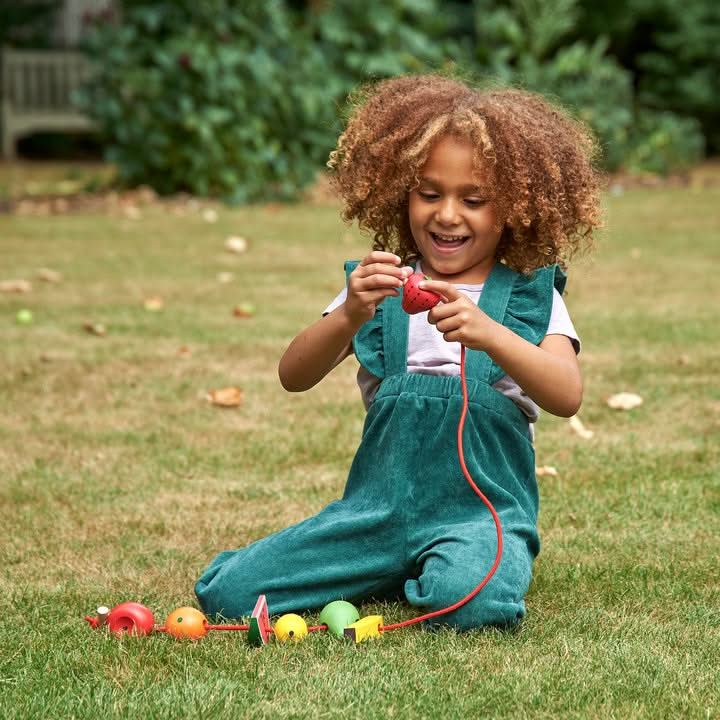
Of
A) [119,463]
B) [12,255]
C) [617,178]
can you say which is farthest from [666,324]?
[617,178]

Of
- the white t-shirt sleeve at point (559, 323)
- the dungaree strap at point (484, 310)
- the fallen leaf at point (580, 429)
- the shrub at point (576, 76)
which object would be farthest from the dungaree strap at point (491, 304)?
the shrub at point (576, 76)

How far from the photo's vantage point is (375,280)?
8.86 feet

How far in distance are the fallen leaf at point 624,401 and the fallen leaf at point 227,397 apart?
130 centimetres

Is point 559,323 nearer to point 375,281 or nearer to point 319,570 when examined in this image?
point 375,281

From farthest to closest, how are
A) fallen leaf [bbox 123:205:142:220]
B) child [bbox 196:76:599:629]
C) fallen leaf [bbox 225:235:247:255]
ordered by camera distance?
fallen leaf [bbox 123:205:142:220]
fallen leaf [bbox 225:235:247:255]
child [bbox 196:76:599:629]

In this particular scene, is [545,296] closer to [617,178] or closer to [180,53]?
[180,53]

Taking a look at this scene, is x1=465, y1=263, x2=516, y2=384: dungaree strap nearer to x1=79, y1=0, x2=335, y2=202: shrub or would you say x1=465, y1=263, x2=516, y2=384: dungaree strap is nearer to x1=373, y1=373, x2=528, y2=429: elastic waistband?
x1=373, y1=373, x2=528, y2=429: elastic waistband

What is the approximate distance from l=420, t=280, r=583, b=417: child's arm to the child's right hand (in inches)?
3.1

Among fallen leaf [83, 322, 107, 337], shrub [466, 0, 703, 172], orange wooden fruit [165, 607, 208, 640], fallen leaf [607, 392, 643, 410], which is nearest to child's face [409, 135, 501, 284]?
orange wooden fruit [165, 607, 208, 640]

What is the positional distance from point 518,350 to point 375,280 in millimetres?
323

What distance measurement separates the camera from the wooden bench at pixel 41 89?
55.9 feet

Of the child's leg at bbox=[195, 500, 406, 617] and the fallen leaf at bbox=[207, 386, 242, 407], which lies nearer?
the child's leg at bbox=[195, 500, 406, 617]

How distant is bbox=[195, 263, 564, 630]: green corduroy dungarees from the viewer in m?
2.88

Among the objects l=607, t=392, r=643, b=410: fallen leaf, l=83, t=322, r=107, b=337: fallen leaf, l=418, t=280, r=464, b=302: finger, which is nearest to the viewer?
l=418, t=280, r=464, b=302: finger
